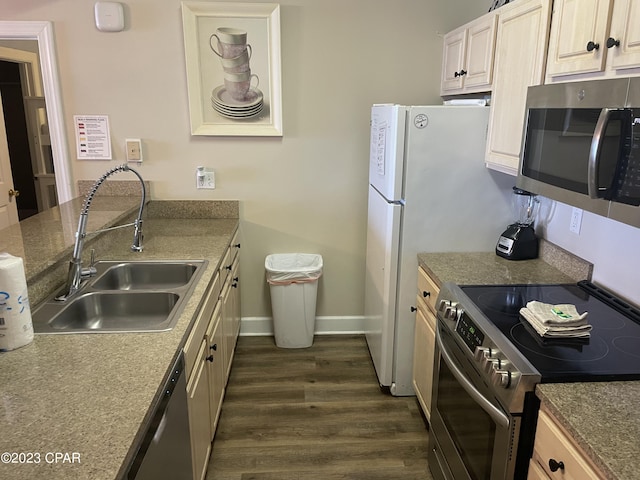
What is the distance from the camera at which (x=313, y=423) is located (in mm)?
2541

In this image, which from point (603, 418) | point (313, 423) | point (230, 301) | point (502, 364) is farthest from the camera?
point (230, 301)

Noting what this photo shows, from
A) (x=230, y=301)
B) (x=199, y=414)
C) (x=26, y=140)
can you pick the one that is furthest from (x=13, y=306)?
(x=26, y=140)

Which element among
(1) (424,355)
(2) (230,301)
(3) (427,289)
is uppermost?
(3) (427,289)

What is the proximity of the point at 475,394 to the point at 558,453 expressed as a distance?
35 centimetres

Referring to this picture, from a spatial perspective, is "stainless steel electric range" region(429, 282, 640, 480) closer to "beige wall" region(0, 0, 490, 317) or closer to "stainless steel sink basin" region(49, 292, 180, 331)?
"stainless steel sink basin" region(49, 292, 180, 331)

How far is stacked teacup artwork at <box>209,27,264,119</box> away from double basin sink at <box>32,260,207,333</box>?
1197 millimetres

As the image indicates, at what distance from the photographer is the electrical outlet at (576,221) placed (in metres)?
2.11

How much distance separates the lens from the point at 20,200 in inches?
206

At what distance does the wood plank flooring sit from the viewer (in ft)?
7.32

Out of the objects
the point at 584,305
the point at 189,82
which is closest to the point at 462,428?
the point at 584,305

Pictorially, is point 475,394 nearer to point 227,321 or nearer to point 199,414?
point 199,414

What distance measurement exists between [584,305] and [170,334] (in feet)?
4.88

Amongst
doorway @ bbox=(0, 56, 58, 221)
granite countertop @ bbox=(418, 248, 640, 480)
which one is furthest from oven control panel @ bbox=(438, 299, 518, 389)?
doorway @ bbox=(0, 56, 58, 221)

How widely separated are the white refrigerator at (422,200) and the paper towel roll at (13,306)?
65.2 inches
